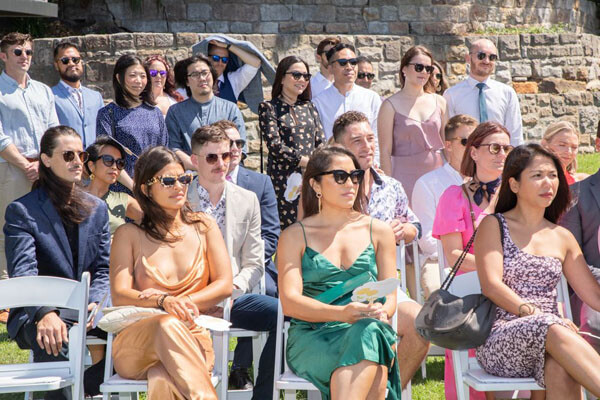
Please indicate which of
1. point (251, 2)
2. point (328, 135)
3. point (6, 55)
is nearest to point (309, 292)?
point (328, 135)

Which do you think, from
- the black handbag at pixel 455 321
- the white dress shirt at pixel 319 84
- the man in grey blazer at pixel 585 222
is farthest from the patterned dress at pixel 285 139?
the black handbag at pixel 455 321

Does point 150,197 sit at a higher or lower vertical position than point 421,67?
lower

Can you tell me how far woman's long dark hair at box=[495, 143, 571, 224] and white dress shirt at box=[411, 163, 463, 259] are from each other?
1128 mm

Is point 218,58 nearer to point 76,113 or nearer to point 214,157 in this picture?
point 76,113

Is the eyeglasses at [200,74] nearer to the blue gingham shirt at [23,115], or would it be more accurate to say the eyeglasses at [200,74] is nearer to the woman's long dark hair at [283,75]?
the woman's long dark hair at [283,75]

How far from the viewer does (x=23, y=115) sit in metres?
7.16

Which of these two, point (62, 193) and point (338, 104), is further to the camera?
point (338, 104)

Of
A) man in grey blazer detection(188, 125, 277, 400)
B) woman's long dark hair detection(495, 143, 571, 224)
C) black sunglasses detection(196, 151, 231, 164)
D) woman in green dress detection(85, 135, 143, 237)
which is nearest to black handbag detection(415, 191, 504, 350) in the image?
woman's long dark hair detection(495, 143, 571, 224)

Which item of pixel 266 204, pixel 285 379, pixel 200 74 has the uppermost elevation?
pixel 200 74

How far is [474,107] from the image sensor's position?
24.3ft

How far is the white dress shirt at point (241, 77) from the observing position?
825 cm

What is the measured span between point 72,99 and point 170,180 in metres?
3.38

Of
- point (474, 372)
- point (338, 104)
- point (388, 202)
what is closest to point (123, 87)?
point (338, 104)

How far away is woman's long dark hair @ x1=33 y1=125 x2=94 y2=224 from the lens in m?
4.90
